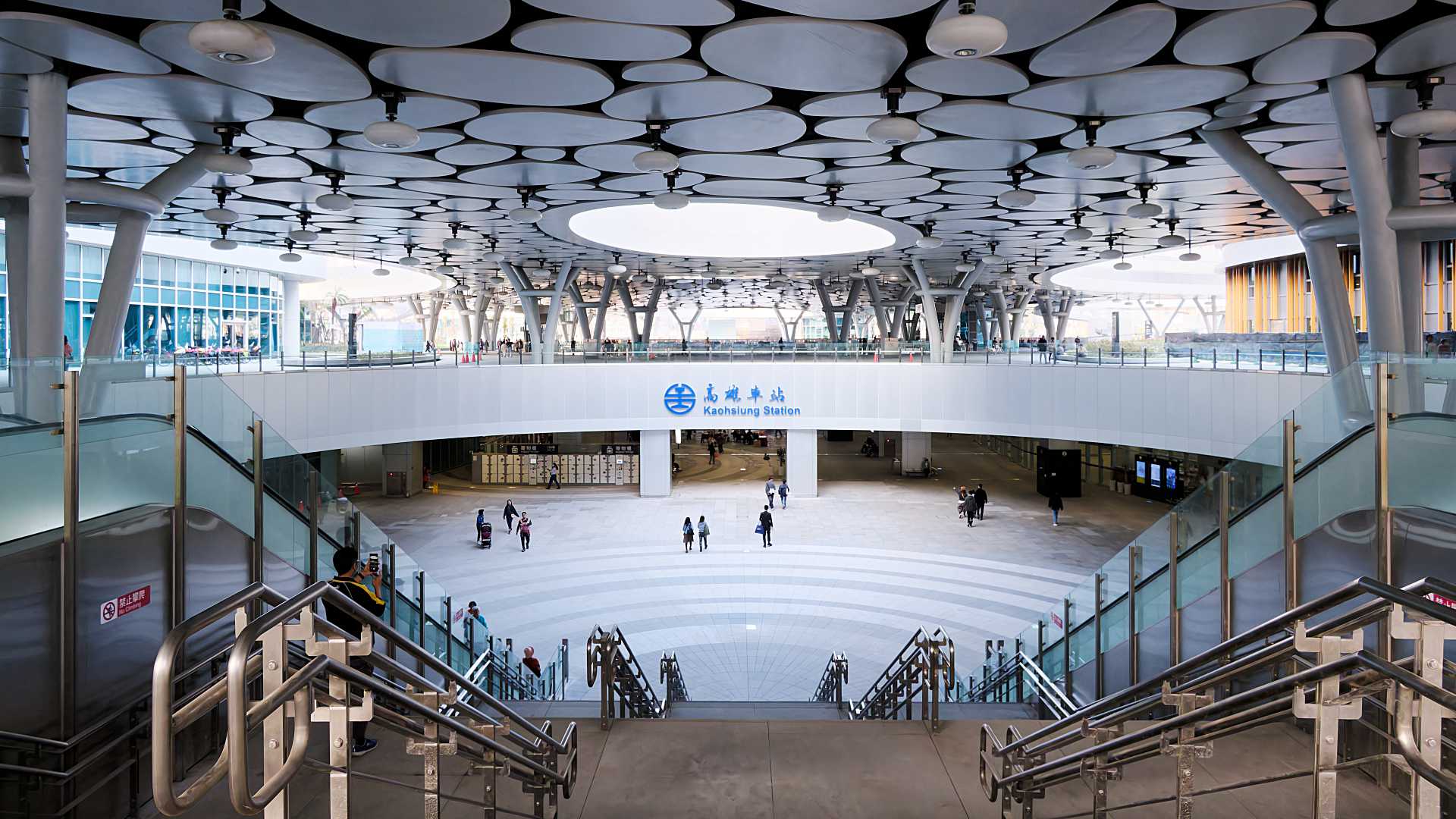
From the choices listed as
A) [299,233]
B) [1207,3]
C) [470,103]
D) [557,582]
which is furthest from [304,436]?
[1207,3]

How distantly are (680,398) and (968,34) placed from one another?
24735mm

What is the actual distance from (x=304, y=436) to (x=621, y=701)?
50.9ft

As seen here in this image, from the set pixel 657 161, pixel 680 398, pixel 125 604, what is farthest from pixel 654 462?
pixel 125 604

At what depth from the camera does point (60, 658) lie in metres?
4.95

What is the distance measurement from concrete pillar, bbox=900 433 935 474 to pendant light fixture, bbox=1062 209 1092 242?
13052 mm

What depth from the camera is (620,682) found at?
9.16 meters

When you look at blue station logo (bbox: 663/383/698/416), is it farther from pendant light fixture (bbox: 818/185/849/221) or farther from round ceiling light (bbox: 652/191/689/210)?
round ceiling light (bbox: 652/191/689/210)

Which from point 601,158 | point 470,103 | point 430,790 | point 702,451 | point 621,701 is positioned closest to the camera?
point 430,790

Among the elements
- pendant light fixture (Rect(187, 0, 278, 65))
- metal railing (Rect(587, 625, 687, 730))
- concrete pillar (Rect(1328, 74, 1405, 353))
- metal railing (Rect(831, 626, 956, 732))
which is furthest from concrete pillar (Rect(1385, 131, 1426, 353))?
pendant light fixture (Rect(187, 0, 278, 65))

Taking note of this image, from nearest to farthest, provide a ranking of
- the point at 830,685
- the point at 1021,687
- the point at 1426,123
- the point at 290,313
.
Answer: the point at 1426,123, the point at 1021,687, the point at 830,685, the point at 290,313

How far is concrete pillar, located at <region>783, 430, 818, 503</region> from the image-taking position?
2995 centimetres

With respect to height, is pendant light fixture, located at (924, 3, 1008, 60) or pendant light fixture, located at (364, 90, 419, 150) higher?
pendant light fixture, located at (364, 90, 419, 150)

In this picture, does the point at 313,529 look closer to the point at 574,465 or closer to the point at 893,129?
the point at 893,129

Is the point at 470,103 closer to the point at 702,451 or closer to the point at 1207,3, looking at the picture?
the point at 1207,3
